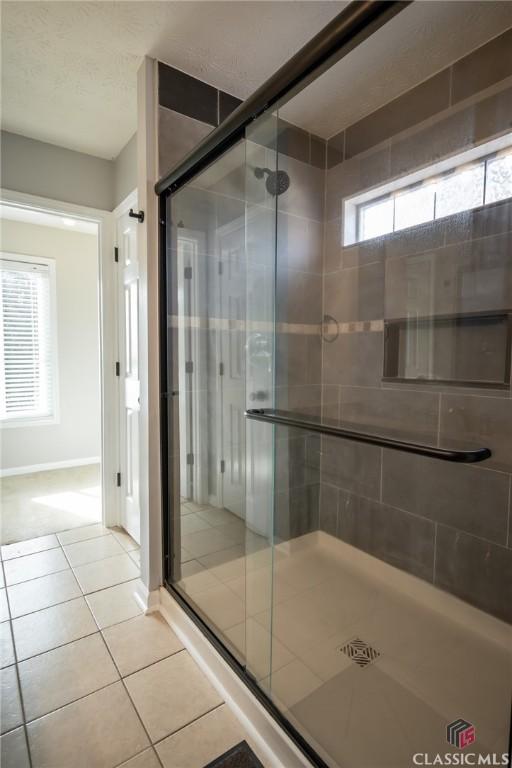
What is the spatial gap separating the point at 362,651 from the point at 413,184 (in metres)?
2.15

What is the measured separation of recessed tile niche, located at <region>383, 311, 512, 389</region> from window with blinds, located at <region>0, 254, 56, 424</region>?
138 inches

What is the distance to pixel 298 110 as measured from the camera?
79.7 inches

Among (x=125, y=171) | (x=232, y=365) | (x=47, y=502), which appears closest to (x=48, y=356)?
(x=47, y=502)

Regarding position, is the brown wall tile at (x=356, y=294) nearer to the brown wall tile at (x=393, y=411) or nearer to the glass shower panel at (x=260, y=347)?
the brown wall tile at (x=393, y=411)

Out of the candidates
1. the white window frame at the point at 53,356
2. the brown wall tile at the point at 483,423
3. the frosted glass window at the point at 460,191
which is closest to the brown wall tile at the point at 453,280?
the frosted glass window at the point at 460,191

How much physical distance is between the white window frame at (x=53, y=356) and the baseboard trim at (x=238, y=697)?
113 inches

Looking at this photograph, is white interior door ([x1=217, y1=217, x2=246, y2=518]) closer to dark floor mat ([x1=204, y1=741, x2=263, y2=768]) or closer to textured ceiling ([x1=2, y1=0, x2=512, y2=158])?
textured ceiling ([x1=2, y1=0, x2=512, y2=158])

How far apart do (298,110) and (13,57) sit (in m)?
1.37

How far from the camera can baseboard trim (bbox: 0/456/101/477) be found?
367cm

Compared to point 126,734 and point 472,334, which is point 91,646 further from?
point 472,334

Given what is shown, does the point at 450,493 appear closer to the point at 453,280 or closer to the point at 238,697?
the point at 453,280

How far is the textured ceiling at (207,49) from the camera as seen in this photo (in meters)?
1.43

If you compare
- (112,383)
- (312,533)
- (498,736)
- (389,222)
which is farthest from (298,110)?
(498,736)

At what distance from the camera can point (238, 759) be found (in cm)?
112
